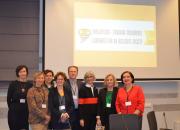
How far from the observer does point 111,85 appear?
431cm

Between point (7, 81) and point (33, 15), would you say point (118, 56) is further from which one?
point (7, 81)

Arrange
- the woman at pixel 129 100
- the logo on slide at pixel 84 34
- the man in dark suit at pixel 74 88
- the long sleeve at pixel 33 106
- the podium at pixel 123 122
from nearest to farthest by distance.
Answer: the podium at pixel 123 122 < the long sleeve at pixel 33 106 < the woman at pixel 129 100 < the man in dark suit at pixel 74 88 < the logo on slide at pixel 84 34

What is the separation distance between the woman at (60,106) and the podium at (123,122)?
2.41ft

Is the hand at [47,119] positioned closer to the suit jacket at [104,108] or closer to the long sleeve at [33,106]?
the long sleeve at [33,106]

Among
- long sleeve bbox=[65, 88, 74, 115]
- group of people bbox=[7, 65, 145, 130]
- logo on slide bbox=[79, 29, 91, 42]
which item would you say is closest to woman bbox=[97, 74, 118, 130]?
group of people bbox=[7, 65, 145, 130]

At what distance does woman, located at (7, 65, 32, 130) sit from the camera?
13.3 feet

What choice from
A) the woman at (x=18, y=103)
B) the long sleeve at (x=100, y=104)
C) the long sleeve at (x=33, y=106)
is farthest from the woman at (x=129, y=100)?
the woman at (x=18, y=103)

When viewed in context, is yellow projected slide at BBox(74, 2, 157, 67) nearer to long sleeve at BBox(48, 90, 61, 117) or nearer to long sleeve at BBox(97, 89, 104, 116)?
long sleeve at BBox(97, 89, 104, 116)

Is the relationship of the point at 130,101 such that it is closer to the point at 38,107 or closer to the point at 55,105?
the point at 55,105

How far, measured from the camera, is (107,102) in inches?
170

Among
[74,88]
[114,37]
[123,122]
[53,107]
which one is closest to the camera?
[123,122]

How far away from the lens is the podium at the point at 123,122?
11.5 feet

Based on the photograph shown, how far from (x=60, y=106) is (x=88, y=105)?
0.50m

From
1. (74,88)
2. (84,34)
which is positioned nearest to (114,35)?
→ (84,34)
